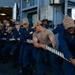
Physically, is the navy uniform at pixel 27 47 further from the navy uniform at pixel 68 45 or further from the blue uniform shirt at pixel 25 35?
the navy uniform at pixel 68 45

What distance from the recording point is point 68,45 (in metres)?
5.14

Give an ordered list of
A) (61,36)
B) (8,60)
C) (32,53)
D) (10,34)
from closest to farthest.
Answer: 1. (61,36)
2. (32,53)
3. (10,34)
4. (8,60)

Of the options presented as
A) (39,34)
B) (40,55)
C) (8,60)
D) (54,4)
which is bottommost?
(8,60)

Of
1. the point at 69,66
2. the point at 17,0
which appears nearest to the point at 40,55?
the point at 69,66

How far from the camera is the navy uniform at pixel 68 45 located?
16.2 ft

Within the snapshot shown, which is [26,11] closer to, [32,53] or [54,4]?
[54,4]

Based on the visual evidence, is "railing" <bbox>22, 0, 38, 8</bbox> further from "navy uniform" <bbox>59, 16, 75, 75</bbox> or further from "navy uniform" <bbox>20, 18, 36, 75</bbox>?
"navy uniform" <bbox>59, 16, 75, 75</bbox>

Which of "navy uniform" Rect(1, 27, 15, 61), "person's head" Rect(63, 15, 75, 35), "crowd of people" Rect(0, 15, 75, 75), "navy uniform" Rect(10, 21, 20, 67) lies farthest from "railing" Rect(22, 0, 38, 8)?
"person's head" Rect(63, 15, 75, 35)

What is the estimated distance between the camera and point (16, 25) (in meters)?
10.3

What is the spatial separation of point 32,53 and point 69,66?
10.1 ft

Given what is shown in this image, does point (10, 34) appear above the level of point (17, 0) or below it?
below

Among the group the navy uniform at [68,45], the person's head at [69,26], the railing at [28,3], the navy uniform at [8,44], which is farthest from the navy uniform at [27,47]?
the railing at [28,3]

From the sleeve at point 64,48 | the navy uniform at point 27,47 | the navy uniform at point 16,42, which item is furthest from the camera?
the navy uniform at point 16,42

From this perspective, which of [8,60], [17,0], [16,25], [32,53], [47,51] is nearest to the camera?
[47,51]
